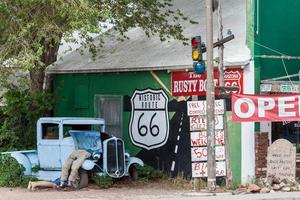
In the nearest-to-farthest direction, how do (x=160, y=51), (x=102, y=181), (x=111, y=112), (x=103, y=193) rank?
(x=103, y=193), (x=102, y=181), (x=160, y=51), (x=111, y=112)

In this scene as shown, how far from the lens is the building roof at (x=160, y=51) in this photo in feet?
59.5

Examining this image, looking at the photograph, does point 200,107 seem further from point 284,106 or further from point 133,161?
point 133,161

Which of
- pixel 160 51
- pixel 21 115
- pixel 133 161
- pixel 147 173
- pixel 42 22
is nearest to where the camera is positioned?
pixel 42 22

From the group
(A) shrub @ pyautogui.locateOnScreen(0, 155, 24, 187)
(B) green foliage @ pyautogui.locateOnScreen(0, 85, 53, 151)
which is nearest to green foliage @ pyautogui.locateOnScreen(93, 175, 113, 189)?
(A) shrub @ pyautogui.locateOnScreen(0, 155, 24, 187)

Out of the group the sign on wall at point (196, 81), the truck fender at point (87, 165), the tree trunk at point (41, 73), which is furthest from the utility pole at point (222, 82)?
the tree trunk at point (41, 73)

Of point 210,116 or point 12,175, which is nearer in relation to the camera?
point 210,116

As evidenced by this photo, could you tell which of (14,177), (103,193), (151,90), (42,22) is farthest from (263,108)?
(14,177)

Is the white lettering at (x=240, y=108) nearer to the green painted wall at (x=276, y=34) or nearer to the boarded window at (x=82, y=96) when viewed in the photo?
the green painted wall at (x=276, y=34)

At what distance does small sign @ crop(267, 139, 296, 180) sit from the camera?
17.0 meters

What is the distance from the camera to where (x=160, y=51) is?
20.1 meters

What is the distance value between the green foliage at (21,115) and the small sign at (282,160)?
24.4 feet

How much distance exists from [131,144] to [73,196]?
189 inches

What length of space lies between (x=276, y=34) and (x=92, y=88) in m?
6.46

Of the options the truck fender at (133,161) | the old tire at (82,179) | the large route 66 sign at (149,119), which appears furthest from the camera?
the large route 66 sign at (149,119)
